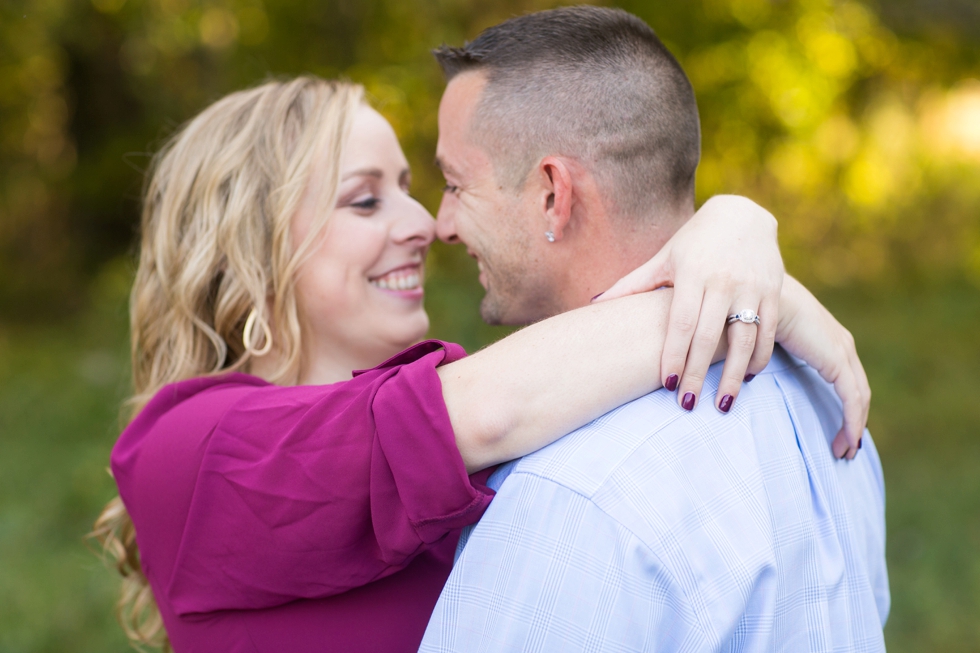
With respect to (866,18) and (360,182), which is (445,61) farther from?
(866,18)

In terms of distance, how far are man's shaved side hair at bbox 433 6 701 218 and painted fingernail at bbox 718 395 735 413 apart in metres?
0.61

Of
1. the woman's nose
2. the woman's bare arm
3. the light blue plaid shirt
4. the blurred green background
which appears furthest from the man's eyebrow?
the blurred green background

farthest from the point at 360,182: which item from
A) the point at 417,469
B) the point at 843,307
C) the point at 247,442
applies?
the point at 843,307

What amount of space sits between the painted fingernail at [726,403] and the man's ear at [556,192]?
24.6 inches

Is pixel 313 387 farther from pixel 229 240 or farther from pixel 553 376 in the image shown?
pixel 229 240

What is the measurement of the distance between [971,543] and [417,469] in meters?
5.18

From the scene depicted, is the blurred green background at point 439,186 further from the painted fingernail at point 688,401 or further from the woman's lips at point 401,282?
the painted fingernail at point 688,401

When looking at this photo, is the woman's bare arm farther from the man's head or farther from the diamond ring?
the man's head

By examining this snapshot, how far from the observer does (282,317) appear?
2.41m

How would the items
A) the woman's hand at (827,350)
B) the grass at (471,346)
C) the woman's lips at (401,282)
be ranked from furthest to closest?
the grass at (471,346), the woman's lips at (401,282), the woman's hand at (827,350)

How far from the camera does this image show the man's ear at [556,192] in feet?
6.26

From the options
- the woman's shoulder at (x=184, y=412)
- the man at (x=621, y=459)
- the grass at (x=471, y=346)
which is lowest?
the grass at (x=471, y=346)

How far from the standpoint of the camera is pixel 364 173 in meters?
2.43

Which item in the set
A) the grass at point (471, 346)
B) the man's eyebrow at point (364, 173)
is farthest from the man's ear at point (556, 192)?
the grass at point (471, 346)
